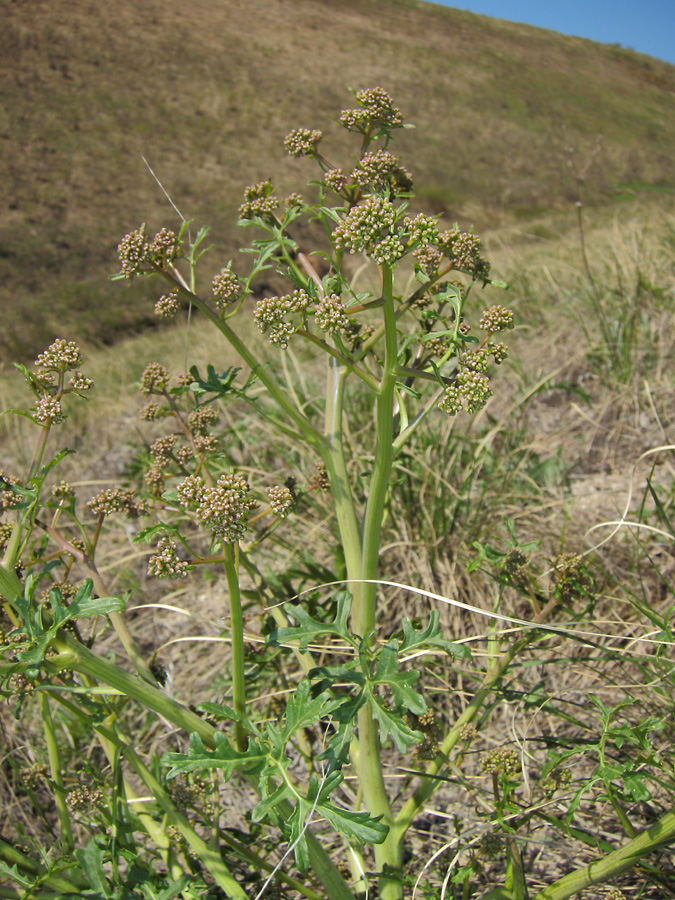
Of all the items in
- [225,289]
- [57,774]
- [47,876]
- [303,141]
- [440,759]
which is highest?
[303,141]

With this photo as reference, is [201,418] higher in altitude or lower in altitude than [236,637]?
higher

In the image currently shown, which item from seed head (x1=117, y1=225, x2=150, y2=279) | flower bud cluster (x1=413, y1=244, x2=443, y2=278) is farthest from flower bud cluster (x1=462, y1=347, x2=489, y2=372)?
seed head (x1=117, y1=225, x2=150, y2=279)

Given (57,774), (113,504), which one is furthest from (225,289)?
(57,774)

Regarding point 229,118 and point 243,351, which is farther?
point 229,118

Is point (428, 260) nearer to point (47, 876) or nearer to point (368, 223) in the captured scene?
point (368, 223)

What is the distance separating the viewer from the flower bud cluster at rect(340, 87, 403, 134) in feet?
4.06

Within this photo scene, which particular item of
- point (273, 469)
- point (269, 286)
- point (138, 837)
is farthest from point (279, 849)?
point (269, 286)

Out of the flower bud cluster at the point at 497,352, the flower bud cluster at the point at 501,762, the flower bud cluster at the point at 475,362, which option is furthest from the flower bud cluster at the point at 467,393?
the flower bud cluster at the point at 501,762

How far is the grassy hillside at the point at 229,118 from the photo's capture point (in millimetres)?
23719

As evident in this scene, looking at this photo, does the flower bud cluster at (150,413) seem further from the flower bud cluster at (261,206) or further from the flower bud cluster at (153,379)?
the flower bud cluster at (261,206)

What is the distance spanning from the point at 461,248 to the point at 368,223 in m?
0.35

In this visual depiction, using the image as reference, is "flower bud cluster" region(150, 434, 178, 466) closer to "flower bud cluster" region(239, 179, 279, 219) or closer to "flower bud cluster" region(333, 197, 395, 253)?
"flower bud cluster" region(239, 179, 279, 219)

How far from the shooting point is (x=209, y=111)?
31.2m

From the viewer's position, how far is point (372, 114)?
1235 mm
